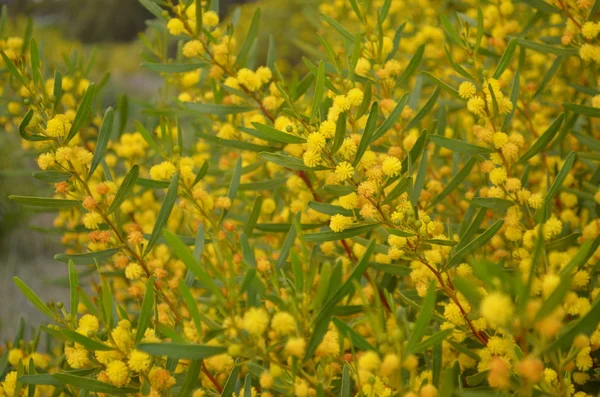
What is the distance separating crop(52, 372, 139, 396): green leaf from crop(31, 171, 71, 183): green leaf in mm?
304

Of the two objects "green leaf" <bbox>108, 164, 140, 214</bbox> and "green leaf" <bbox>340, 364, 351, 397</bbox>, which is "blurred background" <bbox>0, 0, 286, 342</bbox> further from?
"green leaf" <bbox>340, 364, 351, 397</bbox>

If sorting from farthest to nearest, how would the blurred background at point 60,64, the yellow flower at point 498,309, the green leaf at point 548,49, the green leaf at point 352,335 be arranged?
1. the blurred background at point 60,64
2. the green leaf at point 548,49
3. the green leaf at point 352,335
4. the yellow flower at point 498,309

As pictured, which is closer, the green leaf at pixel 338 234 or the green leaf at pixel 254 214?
the green leaf at pixel 338 234

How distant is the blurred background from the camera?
7.68ft

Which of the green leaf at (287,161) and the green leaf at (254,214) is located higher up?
the green leaf at (287,161)

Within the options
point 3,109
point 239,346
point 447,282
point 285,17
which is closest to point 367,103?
point 447,282

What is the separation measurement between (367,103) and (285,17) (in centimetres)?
374

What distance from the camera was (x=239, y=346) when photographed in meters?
0.60

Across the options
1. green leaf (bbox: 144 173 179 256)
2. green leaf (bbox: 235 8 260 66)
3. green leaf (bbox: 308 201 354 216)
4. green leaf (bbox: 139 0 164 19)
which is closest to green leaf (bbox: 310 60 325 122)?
green leaf (bbox: 308 201 354 216)

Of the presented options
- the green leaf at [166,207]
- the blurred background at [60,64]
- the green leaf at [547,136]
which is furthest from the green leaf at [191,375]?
the blurred background at [60,64]

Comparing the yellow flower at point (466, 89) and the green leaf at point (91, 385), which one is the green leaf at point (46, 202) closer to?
the green leaf at point (91, 385)

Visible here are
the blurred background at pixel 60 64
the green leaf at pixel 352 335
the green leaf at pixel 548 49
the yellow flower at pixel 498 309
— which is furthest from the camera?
the blurred background at pixel 60 64

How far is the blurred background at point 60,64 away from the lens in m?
2.34

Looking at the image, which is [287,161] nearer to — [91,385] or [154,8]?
[91,385]
